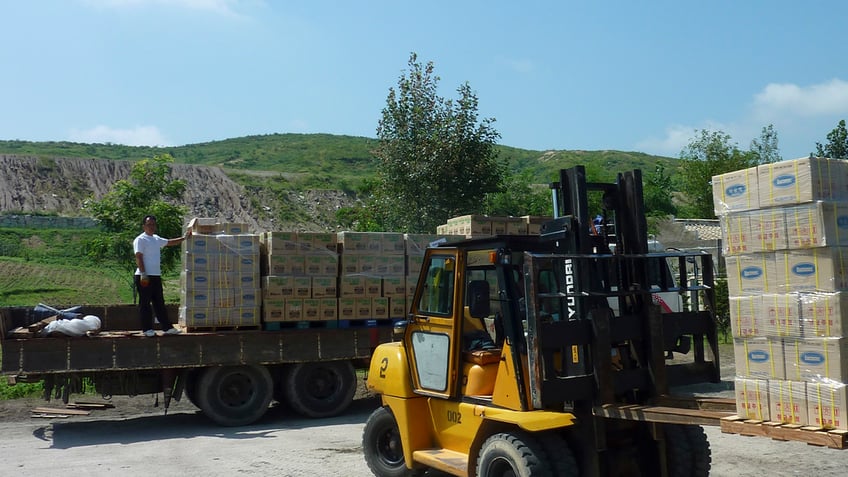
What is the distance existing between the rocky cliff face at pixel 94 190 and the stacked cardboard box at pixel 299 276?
1791 inches

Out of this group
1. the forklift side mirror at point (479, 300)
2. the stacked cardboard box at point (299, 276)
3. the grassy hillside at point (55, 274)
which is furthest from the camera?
the grassy hillside at point (55, 274)

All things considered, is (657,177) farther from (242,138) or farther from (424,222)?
(242,138)

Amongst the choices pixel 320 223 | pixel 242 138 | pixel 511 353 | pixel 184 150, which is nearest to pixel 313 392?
pixel 511 353

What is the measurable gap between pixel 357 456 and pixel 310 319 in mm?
3476

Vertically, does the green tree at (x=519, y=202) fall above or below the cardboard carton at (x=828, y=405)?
above

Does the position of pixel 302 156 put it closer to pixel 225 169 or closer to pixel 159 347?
pixel 225 169

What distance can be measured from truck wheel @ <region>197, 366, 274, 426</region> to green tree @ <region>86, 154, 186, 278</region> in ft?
20.8

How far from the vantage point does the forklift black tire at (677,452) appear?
21.9 feet

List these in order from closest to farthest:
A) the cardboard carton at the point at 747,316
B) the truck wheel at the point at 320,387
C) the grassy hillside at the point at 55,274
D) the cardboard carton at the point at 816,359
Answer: the cardboard carton at the point at 816,359
the cardboard carton at the point at 747,316
the truck wheel at the point at 320,387
the grassy hillside at the point at 55,274

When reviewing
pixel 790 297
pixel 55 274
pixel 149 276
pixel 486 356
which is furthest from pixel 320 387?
pixel 55 274

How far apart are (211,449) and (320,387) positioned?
2836mm

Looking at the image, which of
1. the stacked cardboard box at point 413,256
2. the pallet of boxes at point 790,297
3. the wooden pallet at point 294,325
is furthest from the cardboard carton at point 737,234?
the wooden pallet at point 294,325

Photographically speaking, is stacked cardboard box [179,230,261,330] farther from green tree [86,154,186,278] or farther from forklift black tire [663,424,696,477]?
forklift black tire [663,424,696,477]

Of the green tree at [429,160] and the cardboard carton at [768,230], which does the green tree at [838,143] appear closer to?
the green tree at [429,160]
